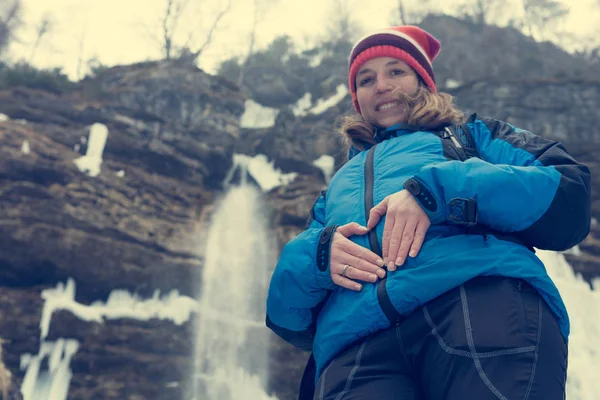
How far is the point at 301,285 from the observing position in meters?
1.91

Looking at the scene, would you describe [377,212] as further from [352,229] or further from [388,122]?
[388,122]

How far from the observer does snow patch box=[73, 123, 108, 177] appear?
37.2ft

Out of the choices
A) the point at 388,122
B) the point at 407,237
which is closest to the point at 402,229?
the point at 407,237

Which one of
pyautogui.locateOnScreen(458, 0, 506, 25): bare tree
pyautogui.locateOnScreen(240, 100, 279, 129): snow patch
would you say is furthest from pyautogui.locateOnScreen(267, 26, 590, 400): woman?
pyautogui.locateOnScreen(458, 0, 506, 25): bare tree

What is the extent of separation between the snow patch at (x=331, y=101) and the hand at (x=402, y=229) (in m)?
16.0

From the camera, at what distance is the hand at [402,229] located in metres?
1.67

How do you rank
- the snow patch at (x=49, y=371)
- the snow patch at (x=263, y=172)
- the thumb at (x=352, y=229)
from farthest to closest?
the snow patch at (x=263, y=172) → the snow patch at (x=49, y=371) → the thumb at (x=352, y=229)

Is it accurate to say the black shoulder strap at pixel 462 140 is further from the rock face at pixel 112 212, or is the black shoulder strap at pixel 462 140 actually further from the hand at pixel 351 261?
the rock face at pixel 112 212

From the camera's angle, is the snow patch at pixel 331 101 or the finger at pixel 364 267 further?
the snow patch at pixel 331 101

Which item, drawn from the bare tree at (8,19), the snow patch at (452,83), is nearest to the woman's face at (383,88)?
the snow patch at (452,83)

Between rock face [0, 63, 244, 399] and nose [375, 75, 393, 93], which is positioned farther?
rock face [0, 63, 244, 399]

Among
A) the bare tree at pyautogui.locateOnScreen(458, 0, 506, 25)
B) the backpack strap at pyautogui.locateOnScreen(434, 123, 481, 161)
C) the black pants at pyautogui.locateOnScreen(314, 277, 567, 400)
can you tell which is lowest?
the black pants at pyautogui.locateOnScreen(314, 277, 567, 400)

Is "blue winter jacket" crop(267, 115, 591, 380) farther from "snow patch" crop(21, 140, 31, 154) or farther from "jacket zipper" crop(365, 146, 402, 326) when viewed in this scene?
"snow patch" crop(21, 140, 31, 154)

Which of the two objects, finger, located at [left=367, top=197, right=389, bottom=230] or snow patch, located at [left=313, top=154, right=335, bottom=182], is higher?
snow patch, located at [left=313, top=154, right=335, bottom=182]
